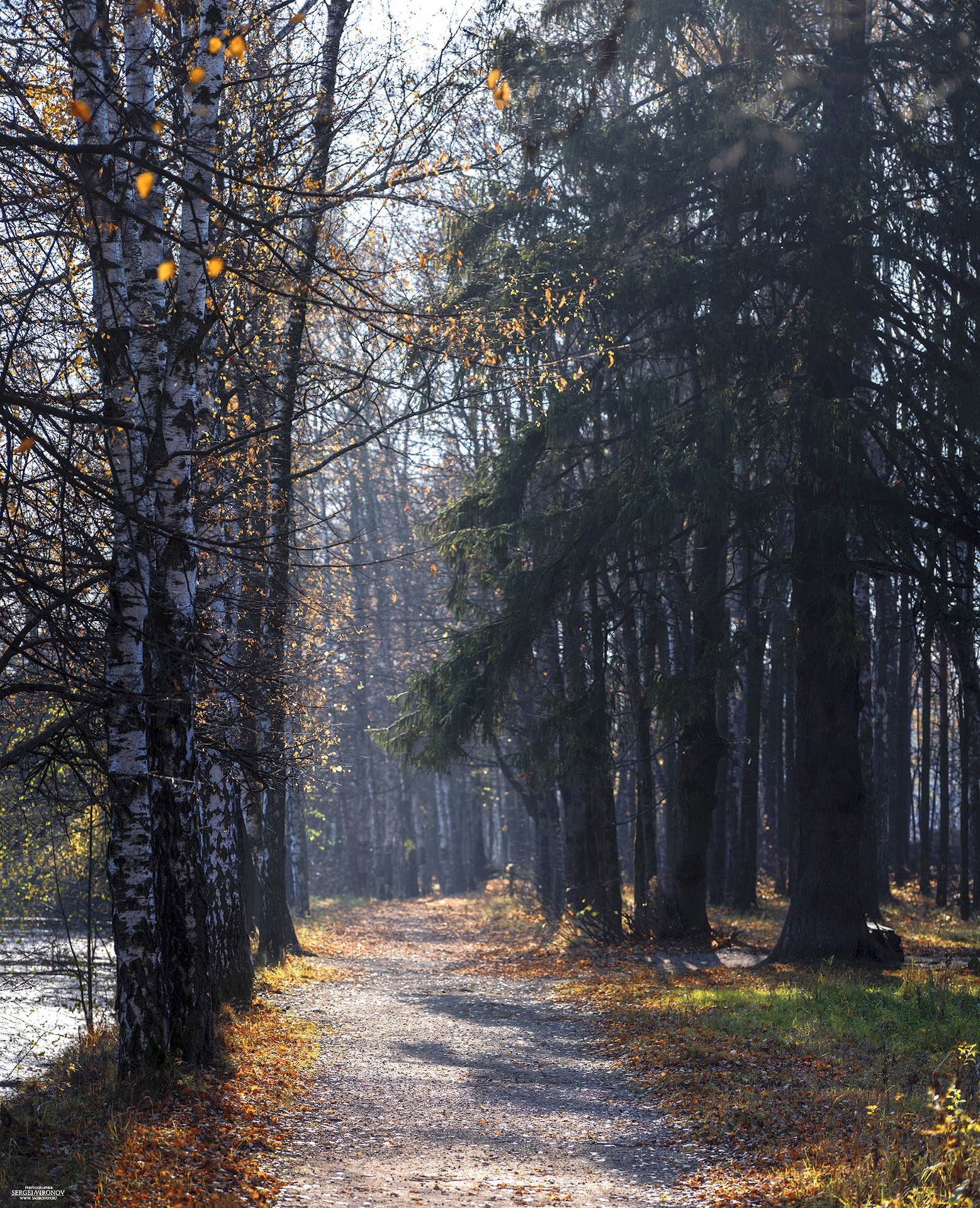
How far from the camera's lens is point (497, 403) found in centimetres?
1554

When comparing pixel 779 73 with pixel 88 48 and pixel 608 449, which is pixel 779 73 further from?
pixel 88 48

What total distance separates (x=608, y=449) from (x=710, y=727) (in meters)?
5.49

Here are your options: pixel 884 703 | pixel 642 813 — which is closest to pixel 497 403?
pixel 642 813

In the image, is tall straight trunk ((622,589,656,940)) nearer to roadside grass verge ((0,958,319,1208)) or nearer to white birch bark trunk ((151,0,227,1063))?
roadside grass verge ((0,958,319,1208))

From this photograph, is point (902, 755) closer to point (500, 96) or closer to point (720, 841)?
point (720, 841)

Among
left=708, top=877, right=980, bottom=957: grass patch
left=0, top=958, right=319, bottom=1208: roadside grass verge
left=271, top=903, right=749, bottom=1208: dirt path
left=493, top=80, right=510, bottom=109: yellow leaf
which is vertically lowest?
left=708, top=877, right=980, bottom=957: grass patch

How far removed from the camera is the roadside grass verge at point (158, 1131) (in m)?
6.05

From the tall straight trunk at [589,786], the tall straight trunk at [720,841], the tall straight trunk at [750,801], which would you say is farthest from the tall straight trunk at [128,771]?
the tall straight trunk at [720,841]

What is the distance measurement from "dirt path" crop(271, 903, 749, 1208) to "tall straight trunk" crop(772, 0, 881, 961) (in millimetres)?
3767

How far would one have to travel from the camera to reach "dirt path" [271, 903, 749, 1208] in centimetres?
661

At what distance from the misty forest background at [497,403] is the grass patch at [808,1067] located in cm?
247

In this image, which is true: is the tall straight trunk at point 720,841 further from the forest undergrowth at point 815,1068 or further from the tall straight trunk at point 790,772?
the forest undergrowth at point 815,1068

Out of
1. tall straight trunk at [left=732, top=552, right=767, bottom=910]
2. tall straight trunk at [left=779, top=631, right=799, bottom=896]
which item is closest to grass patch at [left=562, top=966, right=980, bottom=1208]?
tall straight trunk at [left=779, top=631, right=799, bottom=896]

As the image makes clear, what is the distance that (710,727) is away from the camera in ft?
58.2
